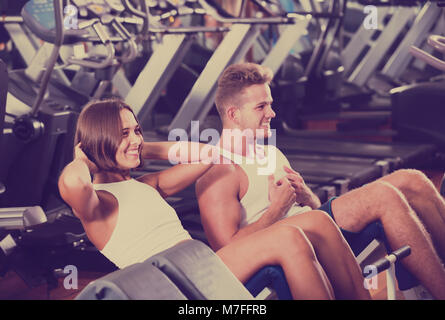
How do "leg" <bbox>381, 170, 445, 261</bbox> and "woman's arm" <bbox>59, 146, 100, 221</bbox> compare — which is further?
"leg" <bbox>381, 170, 445, 261</bbox>

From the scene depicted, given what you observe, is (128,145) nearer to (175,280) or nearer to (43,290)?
(175,280)

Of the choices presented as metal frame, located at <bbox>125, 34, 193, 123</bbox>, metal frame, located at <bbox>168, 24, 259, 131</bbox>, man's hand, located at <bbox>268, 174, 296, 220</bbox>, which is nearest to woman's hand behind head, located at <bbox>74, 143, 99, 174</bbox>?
man's hand, located at <bbox>268, 174, 296, 220</bbox>

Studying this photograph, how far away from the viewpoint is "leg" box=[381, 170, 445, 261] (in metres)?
2.06

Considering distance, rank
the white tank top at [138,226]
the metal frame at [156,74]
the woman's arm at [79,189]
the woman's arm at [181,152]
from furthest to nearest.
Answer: the metal frame at [156,74] → the woman's arm at [181,152] → the white tank top at [138,226] → the woman's arm at [79,189]

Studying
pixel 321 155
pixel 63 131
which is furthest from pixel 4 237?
pixel 321 155

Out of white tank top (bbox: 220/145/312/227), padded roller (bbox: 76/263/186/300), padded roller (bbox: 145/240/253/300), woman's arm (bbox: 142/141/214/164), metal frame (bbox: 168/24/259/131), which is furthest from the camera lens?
metal frame (bbox: 168/24/259/131)

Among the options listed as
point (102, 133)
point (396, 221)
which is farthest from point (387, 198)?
point (102, 133)

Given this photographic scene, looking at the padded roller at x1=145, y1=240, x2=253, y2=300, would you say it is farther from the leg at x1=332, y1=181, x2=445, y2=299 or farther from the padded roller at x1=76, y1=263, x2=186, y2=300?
the leg at x1=332, y1=181, x2=445, y2=299

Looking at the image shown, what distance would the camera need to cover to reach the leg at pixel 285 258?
1550mm

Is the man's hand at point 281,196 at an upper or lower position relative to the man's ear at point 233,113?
lower

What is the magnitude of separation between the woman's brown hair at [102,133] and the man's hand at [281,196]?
0.51 meters

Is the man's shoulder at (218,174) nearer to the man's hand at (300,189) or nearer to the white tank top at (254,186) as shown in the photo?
the white tank top at (254,186)

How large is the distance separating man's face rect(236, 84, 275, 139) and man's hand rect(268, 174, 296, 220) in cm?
17

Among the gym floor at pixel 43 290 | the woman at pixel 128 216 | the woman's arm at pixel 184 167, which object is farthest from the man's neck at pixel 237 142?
the gym floor at pixel 43 290
